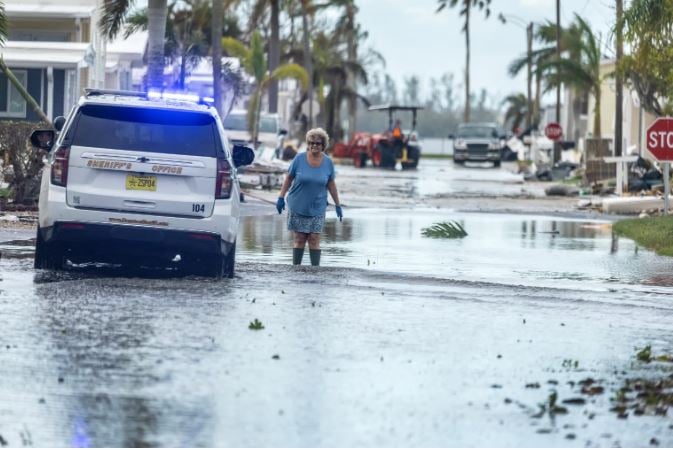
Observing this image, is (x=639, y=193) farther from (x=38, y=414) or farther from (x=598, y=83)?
(x=38, y=414)

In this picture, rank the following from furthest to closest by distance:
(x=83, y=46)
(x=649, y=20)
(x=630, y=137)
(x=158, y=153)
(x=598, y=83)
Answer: (x=630, y=137) → (x=598, y=83) → (x=83, y=46) → (x=649, y=20) → (x=158, y=153)

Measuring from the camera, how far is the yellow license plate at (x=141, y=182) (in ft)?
50.0

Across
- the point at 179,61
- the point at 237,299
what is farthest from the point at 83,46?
the point at 237,299

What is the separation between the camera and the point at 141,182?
50.1ft

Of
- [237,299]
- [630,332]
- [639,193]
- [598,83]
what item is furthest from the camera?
[598,83]

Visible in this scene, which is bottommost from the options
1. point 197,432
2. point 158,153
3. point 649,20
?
point 197,432

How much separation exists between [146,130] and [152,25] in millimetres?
17902

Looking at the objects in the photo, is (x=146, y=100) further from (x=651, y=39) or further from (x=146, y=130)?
(x=651, y=39)

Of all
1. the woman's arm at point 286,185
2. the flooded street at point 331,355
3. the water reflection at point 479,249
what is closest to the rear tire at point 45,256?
the flooded street at point 331,355

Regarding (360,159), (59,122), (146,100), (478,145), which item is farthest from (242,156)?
(478,145)

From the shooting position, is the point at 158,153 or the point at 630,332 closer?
the point at 630,332

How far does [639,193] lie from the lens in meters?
38.4

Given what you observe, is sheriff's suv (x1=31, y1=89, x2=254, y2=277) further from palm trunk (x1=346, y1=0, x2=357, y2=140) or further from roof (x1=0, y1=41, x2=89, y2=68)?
palm trunk (x1=346, y1=0, x2=357, y2=140)

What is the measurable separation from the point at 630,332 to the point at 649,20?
1621cm
